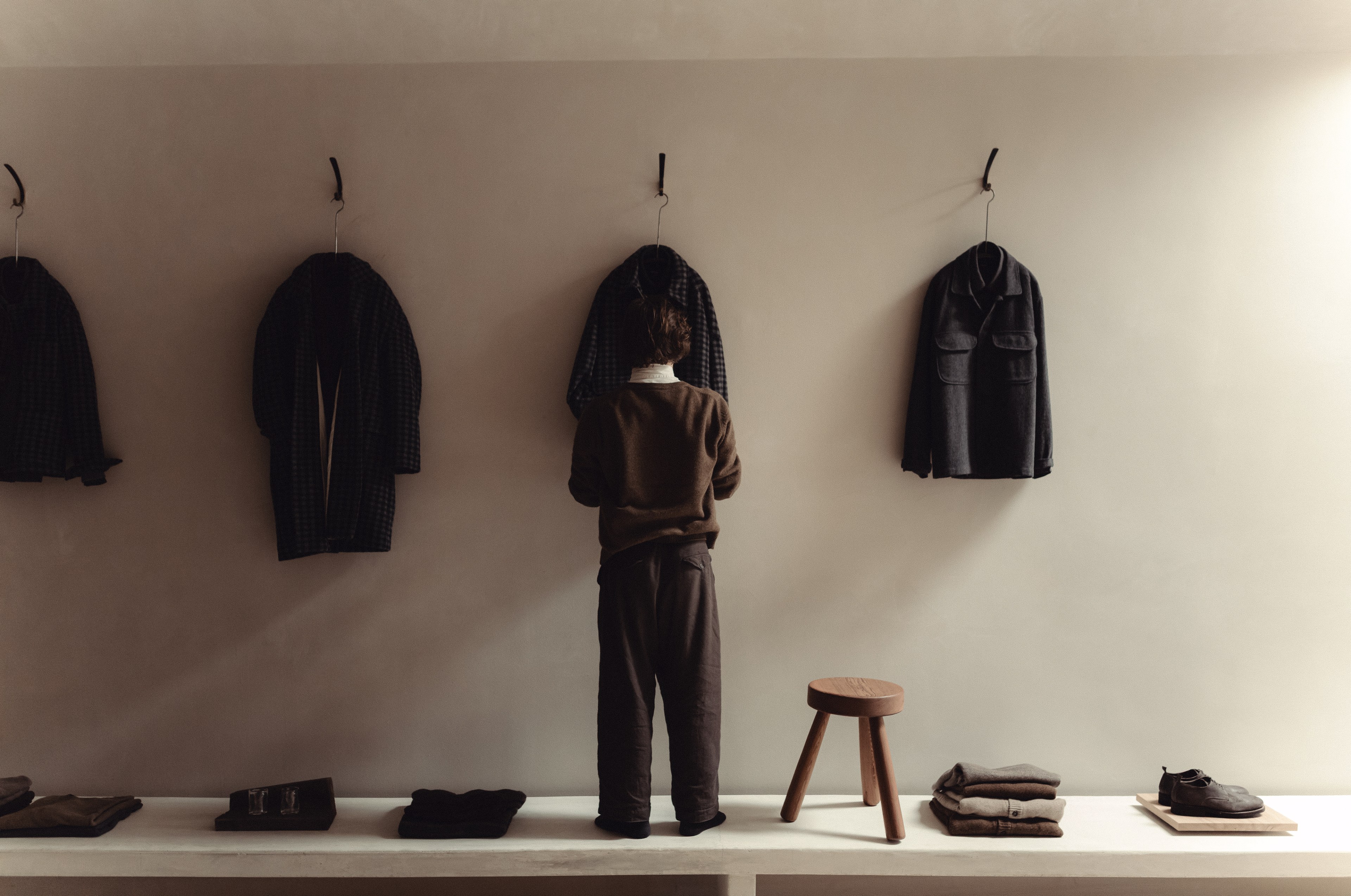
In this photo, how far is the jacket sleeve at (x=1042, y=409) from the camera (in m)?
2.36

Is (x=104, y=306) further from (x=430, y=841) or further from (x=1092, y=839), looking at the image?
(x=1092, y=839)

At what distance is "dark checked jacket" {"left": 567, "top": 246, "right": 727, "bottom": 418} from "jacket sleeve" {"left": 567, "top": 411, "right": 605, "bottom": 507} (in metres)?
0.26

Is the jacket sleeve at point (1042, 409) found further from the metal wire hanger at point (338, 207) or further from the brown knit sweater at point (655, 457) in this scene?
the metal wire hanger at point (338, 207)

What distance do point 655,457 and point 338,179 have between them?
4.60 ft

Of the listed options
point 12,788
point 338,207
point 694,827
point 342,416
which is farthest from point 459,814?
point 338,207

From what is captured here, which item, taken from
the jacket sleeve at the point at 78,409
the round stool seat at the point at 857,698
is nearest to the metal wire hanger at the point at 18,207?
the jacket sleeve at the point at 78,409

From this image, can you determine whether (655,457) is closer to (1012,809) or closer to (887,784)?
(887,784)

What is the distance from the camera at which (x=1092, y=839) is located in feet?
6.72

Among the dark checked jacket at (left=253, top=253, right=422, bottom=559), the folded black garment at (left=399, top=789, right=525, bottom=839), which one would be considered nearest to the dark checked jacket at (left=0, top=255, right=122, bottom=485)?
the dark checked jacket at (left=253, top=253, right=422, bottom=559)

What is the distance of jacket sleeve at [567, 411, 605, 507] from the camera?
206 cm

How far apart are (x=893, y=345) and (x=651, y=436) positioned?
928 millimetres

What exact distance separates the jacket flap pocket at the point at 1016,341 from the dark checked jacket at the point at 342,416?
5.84 ft

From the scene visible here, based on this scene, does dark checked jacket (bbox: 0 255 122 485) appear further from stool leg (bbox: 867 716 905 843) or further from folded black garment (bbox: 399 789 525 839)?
stool leg (bbox: 867 716 905 843)

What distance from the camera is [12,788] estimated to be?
2.19 m
